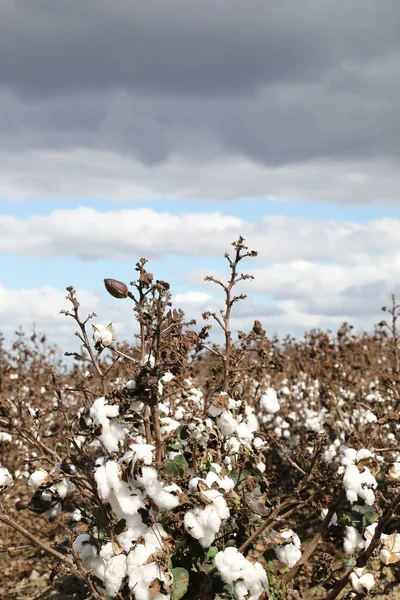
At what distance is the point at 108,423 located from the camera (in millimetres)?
2648

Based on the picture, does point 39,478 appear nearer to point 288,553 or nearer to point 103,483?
point 103,483

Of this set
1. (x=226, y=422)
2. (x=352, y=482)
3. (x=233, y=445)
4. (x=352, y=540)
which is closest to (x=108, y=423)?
(x=226, y=422)

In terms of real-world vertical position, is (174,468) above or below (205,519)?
above

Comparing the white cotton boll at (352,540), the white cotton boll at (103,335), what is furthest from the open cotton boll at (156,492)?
the white cotton boll at (352,540)

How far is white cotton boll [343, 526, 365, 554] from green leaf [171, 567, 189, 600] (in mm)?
877

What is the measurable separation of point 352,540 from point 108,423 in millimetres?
1340

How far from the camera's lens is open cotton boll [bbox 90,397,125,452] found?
2617 mm

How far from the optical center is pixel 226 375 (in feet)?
11.4

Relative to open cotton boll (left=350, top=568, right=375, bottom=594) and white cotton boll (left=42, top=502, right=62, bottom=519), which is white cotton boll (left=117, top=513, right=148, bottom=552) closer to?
white cotton boll (left=42, top=502, right=62, bottom=519)

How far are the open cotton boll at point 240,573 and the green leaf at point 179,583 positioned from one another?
0.46 feet

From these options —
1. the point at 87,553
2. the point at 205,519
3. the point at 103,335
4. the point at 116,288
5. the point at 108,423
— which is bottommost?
the point at 87,553

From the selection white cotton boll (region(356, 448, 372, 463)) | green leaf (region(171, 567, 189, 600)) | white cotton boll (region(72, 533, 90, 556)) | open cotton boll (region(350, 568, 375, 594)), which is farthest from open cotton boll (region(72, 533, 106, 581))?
white cotton boll (region(356, 448, 372, 463))

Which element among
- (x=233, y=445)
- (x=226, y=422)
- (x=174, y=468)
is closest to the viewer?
(x=174, y=468)

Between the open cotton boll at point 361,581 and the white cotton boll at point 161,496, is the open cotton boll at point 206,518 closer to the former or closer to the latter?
the white cotton boll at point 161,496
